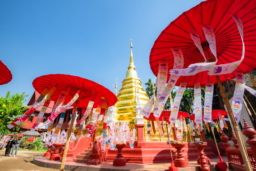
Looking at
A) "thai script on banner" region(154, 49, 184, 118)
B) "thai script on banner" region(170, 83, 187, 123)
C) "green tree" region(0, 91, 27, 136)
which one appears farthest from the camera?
"green tree" region(0, 91, 27, 136)

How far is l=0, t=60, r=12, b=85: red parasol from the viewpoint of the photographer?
13.4ft

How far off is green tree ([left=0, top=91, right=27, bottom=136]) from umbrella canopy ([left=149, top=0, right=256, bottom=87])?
21.3 m

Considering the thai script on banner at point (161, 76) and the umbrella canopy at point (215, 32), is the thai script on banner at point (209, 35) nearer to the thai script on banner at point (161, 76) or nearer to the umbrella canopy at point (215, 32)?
the umbrella canopy at point (215, 32)

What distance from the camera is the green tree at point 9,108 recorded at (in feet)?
62.0

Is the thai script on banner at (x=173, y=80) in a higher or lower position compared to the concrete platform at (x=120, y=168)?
higher

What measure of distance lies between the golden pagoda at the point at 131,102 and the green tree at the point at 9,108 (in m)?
14.5

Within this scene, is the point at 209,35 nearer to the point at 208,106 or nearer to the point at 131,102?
the point at 208,106

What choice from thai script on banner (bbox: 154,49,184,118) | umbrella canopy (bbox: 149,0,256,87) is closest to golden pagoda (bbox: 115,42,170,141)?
thai script on banner (bbox: 154,49,184,118)

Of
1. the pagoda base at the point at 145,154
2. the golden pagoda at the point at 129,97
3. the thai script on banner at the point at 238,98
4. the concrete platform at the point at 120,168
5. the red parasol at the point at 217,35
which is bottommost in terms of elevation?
the concrete platform at the point at 120,168

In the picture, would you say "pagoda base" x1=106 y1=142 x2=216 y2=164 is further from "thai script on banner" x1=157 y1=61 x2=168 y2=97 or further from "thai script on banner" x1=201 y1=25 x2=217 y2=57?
"thai script on banner" x1=201 y1=25 x2=217 y2=57

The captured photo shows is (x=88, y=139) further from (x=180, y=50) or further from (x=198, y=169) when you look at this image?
(x=180, y=50)

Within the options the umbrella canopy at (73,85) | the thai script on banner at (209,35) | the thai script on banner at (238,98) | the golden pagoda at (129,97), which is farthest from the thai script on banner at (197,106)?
the golden pagoda at (129,97)

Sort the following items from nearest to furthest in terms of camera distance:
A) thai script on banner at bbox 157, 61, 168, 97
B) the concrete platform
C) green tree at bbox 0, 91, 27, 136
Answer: thai script on banner at bbox 157, 61, 168, 97
the concrete platform
green tree at bbox 0, 91, 27, 136

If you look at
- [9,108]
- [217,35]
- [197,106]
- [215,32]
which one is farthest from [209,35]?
[9,108]
